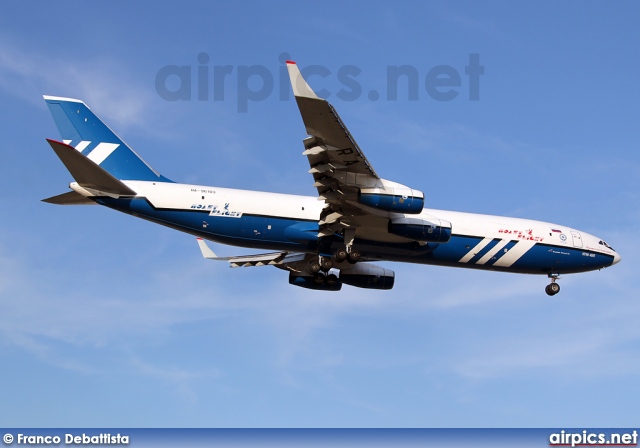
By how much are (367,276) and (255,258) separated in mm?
5837

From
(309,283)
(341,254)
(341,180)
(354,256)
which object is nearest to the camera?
(341,180)

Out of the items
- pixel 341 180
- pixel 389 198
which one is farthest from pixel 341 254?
pixel 389 198

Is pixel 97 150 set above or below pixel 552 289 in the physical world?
above

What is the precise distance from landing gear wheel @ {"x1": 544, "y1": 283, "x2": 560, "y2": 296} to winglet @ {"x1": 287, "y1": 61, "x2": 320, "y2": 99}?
18775 millimetres

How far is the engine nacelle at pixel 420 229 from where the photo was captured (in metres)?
38.3

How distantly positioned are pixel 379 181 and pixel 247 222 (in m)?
6.34

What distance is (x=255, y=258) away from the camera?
1806 inches

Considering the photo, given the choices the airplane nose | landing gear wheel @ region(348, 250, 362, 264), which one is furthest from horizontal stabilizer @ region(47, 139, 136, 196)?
the airplane nose

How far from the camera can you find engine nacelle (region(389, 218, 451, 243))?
38.3 meters

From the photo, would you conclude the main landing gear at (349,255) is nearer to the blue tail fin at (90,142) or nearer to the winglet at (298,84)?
the blue tail fin at (90,142)

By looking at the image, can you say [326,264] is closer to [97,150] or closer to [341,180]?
[341,180]

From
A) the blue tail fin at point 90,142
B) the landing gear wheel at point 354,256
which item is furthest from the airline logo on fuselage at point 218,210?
the landing gear wheel at point 354,256

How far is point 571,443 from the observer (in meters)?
34.3

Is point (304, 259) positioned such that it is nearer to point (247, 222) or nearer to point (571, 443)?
point (247, 222)
